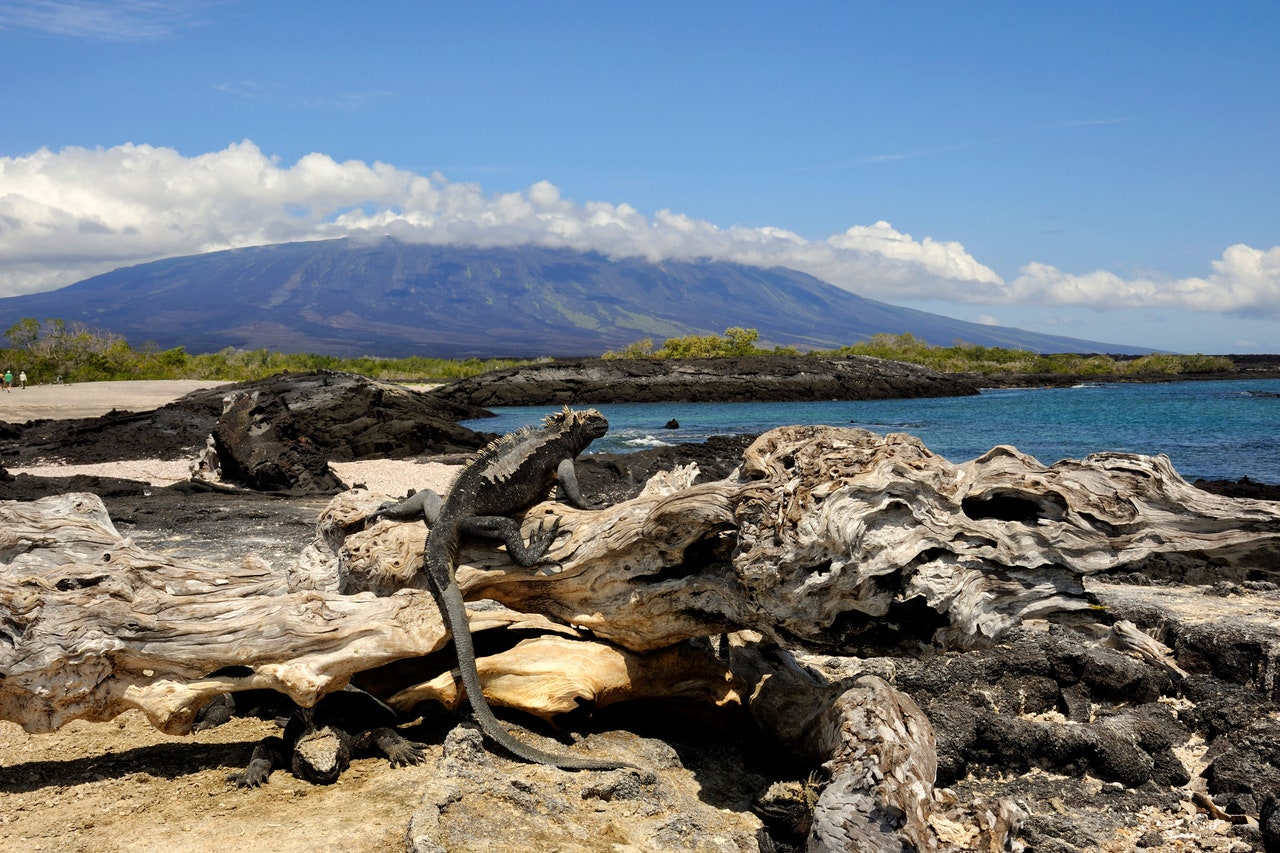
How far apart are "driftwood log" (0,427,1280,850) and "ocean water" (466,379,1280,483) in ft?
62.8

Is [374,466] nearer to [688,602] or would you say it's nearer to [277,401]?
[277,401]

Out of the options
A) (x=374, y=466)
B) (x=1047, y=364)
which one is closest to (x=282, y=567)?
(x=374, y=466)

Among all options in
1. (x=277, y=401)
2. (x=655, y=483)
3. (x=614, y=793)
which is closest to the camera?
(x=614, y=793)

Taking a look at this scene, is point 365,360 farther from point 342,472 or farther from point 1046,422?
point 342,472

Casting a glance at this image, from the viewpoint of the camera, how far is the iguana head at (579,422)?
6.67m

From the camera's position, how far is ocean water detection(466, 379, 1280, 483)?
92.8ft

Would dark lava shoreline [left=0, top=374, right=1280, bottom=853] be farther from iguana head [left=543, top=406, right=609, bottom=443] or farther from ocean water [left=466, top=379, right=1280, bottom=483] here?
ocean water [left=466, top=379, right=1280, bottom=483]

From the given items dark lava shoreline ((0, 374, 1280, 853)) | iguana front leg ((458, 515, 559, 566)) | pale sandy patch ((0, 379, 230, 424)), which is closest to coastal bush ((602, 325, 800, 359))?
pale sandy patch ((0, 379, 230, 424))

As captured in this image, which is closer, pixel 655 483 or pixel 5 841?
pixel 5 841

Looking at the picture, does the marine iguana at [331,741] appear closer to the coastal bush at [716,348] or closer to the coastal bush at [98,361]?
the coastal bush at [98,361]

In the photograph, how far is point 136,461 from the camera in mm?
22047

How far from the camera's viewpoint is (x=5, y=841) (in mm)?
4449

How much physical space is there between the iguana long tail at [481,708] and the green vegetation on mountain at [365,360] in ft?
153

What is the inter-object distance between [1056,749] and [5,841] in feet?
19.7
